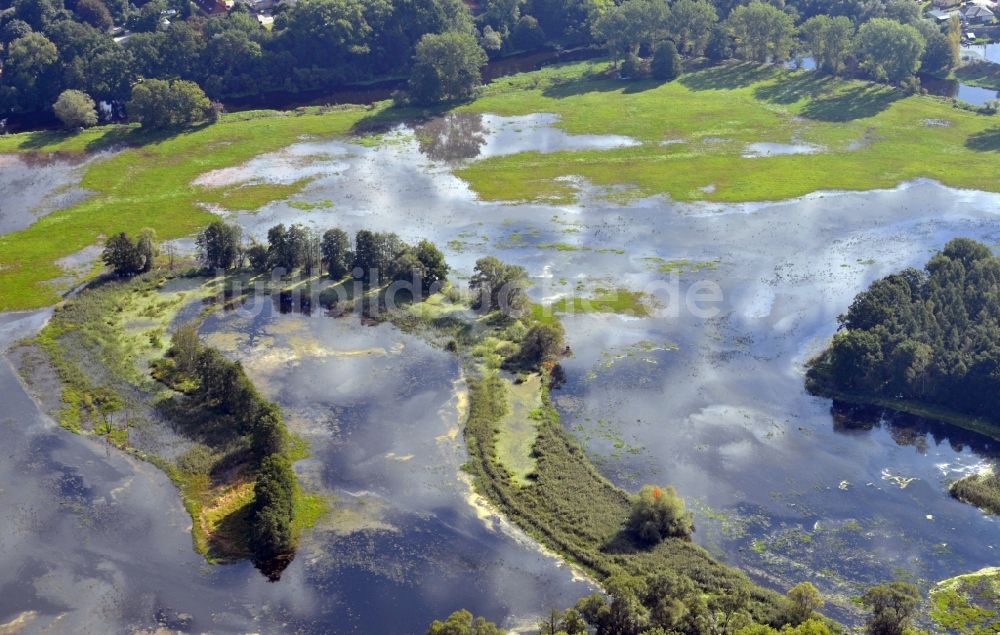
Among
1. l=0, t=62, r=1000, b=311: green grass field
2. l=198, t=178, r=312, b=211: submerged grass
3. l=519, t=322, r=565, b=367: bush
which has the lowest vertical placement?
l=519, t=322, r=565, b=367: bush

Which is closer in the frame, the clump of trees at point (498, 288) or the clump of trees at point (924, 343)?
the clump of trees at point (924, 343)

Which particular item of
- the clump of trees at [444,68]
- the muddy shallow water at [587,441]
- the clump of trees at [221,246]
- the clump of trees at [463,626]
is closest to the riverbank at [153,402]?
the muddy shallow water at [587,441]

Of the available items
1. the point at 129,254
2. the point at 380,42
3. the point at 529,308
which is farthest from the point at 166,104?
the point at 529,308

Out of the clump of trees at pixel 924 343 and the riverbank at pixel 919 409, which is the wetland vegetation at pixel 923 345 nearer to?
the clump of trees at pixel 924 343

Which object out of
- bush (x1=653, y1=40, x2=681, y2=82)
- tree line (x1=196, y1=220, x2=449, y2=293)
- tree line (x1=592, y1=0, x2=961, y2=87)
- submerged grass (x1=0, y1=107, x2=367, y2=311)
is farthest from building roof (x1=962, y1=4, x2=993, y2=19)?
tree line (x1=196, y1=220, x2=449, y2=293)

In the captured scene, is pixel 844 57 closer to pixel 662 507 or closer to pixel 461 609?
pixel 662 507

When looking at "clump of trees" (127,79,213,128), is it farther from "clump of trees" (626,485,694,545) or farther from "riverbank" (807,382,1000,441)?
"clump of trees" (626,485,694,545)

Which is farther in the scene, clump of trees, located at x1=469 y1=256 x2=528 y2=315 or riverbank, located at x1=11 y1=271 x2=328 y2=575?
clump of trees, located at x1=469 y1=256 x2=528 y2=315
